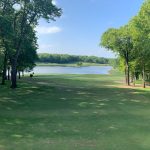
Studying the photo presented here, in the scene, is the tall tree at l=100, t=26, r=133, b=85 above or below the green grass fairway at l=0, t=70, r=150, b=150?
above

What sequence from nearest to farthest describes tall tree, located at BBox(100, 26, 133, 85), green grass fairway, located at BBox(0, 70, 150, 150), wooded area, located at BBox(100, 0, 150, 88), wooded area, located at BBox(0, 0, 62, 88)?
green grass fairway, located at BBox(0, 70, 150, 150), wooded area, located at BBox(0, 0, 62, 88), wooded area, located at BBox(100, 0, 150, 88), tall tree, located at BBox(100, 26, 133, 85)

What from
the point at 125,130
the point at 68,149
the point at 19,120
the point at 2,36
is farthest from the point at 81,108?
the point at 2,36

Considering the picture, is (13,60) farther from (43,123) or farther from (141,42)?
(43,123)

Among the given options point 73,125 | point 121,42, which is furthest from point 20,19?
point 73,125

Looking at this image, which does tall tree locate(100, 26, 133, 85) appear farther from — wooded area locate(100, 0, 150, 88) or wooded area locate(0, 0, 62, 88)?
wooded area locate(0, 0, 62, 88)

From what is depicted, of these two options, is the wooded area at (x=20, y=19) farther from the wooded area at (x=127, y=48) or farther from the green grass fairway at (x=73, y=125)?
the green grass fairway at (x=73, y=125)

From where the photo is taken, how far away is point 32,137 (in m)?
17.6

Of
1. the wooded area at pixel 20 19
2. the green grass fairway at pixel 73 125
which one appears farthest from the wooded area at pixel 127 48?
the green grass fairway at pixel 73 125

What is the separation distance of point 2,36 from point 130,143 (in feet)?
94.4

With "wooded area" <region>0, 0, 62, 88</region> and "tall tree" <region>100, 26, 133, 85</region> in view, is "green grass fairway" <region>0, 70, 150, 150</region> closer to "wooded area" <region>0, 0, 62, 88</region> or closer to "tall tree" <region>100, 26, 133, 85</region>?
"wooded area" <region>0, 0, 62, 88</region>

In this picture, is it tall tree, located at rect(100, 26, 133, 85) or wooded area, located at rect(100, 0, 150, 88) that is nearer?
wooded area, located at rect(100, 0, 150, 88)

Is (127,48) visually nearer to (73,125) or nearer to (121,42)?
(121,42)

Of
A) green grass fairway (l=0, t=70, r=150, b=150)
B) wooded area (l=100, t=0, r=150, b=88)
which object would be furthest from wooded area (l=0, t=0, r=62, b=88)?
green grass fairway (l=0, t=70, r=150, b=150)

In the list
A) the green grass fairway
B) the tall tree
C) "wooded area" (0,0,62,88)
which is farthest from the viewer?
the tall tree
